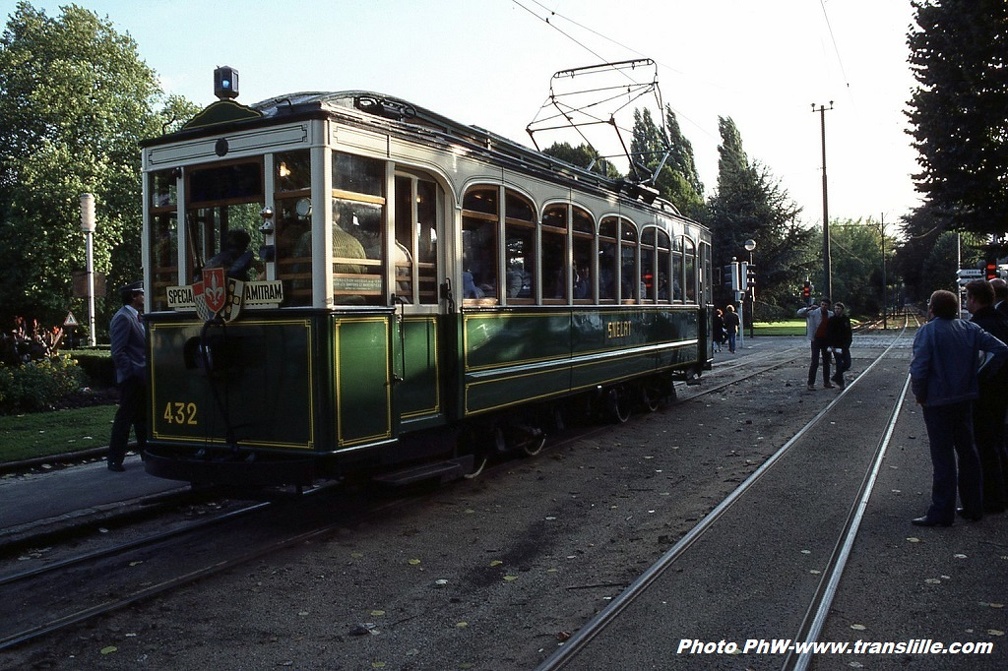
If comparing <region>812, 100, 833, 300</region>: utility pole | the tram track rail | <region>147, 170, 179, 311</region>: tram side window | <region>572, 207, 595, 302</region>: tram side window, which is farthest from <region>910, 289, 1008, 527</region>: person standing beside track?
<region>812, 100, 833, 300</region>: utility pole

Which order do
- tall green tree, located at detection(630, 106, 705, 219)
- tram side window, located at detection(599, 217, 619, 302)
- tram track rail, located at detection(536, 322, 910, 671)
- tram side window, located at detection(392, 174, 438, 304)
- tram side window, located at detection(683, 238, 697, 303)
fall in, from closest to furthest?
tram track rail, located at detection(536, 322, 910, 671)
tram side window, located at detection(392, 174, 438, 304)
tram side window, located at detection(599, 217, 619, 302)
tram side window, located at detection(683, 238, 697, 303)
tall green tree, located at detection(630, 106, 705, 219)

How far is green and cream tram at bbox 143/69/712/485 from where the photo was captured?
6.41 m

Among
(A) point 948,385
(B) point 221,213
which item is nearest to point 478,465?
(B) point 221,213

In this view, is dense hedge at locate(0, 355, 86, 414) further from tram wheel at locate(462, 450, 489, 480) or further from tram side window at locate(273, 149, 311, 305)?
tram side window at locate(273, 149, 311, 305)

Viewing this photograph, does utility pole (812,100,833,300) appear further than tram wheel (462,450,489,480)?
Yes

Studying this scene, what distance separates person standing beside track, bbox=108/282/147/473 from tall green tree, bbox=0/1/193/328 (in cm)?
2577

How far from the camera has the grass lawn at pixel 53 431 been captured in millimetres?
9516

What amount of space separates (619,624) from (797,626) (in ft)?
2.95

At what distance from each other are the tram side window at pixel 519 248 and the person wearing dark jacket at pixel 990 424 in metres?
4.02

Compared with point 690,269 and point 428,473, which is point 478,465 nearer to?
point 428,473

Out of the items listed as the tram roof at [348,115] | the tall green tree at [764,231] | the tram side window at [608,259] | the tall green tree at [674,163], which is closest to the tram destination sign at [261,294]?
the tram roof at [348,115]

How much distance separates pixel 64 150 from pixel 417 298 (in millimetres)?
29625

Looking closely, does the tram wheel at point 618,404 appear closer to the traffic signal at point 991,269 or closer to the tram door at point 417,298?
the tram door at point 417,298

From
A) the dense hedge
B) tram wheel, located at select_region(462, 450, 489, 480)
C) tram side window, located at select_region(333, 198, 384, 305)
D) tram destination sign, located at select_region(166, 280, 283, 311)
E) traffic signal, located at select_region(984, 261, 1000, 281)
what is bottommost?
tram wheel, located at select_region(462, 450, 489, 480)
